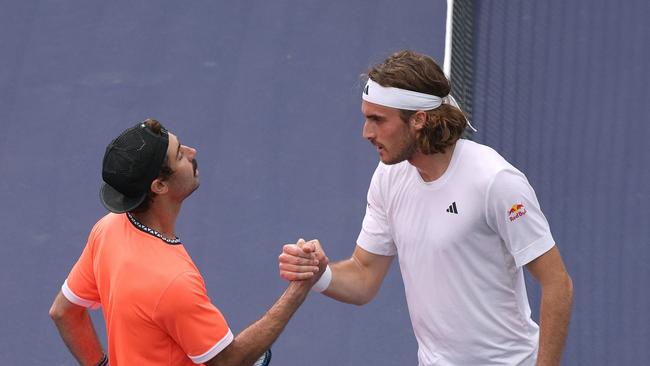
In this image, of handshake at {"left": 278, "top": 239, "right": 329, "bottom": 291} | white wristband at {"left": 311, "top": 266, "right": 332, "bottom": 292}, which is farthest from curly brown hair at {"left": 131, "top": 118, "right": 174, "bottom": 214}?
white wristband at {"left": 311, "top": 266, "right": 332, "bottom": 292}

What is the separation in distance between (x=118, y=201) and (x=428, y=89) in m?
1.11

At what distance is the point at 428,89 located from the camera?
12.7ft

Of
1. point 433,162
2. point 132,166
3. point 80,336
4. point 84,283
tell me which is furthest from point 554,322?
point 80,336

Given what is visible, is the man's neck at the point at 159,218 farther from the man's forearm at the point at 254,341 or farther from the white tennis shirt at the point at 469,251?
the white tennis shirt at the point at 469,251

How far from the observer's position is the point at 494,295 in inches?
151

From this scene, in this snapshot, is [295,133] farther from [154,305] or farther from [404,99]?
[154,305]

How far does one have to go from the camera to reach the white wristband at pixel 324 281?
405 centimetres

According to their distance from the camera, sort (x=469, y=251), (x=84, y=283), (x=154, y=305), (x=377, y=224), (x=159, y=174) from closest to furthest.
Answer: (x=154, y=305), (x=159, y=174), (x=469, y=251), (x=84, y=283), (x=377, y=224)

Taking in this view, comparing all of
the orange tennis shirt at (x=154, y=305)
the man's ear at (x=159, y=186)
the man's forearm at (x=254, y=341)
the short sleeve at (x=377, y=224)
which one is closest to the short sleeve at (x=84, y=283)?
the orange tennis shirt at (x=154, y=305)

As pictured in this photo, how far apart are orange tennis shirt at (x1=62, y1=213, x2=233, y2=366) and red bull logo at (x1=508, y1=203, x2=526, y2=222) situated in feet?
3.17

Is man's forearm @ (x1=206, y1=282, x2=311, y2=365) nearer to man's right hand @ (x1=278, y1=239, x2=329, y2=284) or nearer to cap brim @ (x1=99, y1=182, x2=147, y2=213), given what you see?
man's right hand @ (x1=278, y1=239, x2=329, y2=284)

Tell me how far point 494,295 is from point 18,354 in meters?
2.89

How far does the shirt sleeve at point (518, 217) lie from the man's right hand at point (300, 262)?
0.61 meters

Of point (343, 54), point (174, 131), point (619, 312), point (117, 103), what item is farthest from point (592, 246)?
point (117, 103)
